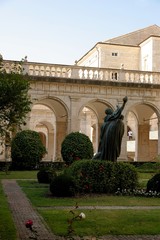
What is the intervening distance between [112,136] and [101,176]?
1656 mm

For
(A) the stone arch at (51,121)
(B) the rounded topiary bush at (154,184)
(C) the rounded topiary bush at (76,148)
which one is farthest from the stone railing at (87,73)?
(B) the rounded topiary bush at (154,184)

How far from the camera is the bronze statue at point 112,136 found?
52.9 feet

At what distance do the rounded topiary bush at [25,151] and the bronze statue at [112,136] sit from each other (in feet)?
36.9

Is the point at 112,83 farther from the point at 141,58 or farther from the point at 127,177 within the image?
the point at 127,177

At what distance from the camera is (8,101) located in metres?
16.2

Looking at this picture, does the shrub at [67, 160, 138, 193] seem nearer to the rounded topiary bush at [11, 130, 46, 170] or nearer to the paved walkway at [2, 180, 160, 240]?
the paved walkway at [2, 180, 160, 240]

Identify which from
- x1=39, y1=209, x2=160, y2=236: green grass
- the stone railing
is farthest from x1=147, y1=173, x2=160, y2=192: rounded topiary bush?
the stone railing

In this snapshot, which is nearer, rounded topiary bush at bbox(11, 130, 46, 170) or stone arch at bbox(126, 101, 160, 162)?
rounded topiary bush at bbox(11, 130, 46, 170)

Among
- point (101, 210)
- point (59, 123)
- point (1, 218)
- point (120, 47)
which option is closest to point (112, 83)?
point (59, 123)

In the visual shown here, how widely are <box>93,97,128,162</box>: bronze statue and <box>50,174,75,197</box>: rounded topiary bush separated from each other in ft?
7.97

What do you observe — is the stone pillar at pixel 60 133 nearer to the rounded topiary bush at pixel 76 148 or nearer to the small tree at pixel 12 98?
the rounded topiary bush at pixel 76 148

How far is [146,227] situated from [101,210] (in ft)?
7.90

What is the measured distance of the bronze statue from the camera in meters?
16.1

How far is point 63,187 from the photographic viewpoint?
1441 cm
